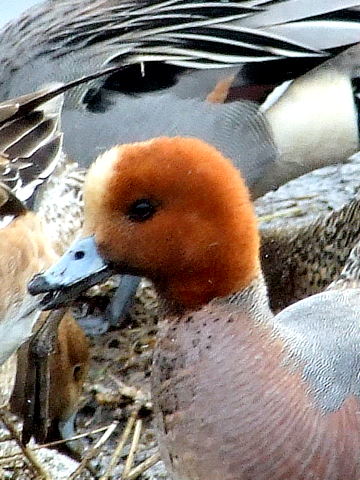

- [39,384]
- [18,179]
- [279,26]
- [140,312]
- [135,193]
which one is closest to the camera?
[135,193]

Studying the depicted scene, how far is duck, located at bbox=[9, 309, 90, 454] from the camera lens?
3.18m

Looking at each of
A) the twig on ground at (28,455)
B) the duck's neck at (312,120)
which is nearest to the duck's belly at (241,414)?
the twig on ground at (28,455)

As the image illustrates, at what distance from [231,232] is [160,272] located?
15 centimetres

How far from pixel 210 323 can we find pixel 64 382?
1128 mm

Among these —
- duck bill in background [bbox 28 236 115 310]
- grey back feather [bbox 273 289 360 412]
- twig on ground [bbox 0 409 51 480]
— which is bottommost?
twig on ground [bbox 0 409 51 480]

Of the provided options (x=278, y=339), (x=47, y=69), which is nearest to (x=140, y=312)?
(x=47, y=69)

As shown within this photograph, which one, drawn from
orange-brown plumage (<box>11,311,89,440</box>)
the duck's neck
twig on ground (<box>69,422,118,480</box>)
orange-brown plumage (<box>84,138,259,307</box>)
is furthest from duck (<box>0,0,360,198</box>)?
orange-brown plumage (<box>84,138,259,307</box>)

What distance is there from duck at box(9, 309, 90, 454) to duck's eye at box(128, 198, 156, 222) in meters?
1.16

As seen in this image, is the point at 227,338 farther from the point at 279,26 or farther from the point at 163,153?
the point at 279,26

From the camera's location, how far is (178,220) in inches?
83.3

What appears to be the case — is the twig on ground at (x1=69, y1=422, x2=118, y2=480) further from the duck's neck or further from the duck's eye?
the duck's eye

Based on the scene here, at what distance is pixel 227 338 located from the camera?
7.02 feet

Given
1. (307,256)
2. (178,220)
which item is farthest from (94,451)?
(178,220)

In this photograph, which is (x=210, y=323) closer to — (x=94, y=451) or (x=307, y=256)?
(x=94, y=451)
